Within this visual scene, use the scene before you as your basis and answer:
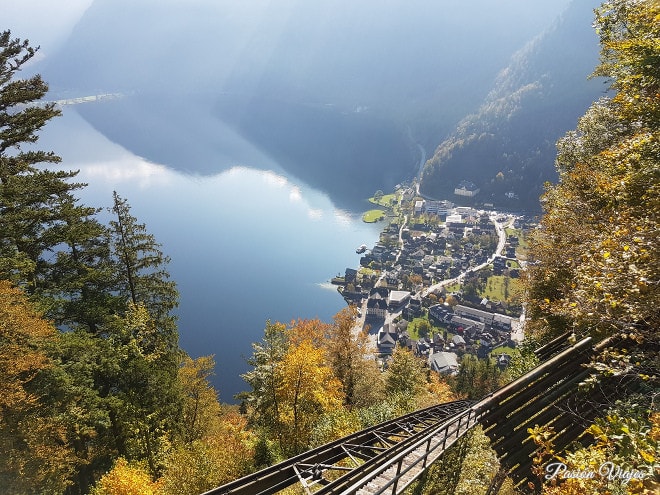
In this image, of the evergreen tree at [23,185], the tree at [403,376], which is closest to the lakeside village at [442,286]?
the tree at [403,376]

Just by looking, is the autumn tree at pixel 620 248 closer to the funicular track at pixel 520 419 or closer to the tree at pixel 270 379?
the funicular track at pixel 520 419

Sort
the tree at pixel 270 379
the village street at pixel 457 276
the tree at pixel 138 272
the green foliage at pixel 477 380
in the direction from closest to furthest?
the tree at pixel 270 379, the tree at pixel 138 272, the green foliage at pixel 477 380, the village street at pixel 457 276

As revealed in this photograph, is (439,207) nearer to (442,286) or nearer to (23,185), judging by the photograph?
(442,286)

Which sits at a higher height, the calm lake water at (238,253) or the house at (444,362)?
the calm lake water at (238,253)

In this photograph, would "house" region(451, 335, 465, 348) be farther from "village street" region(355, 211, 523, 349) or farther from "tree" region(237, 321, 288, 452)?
"tree" region(237, 321, 288, 452)

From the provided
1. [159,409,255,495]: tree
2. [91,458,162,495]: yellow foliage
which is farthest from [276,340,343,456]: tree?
[91,458,162,495]: yellow foliage

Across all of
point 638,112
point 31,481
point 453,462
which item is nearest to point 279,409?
point 31,481

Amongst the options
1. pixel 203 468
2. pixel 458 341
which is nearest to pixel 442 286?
pixel 458 341
